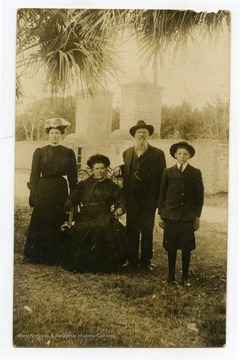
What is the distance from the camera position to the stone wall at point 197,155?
1.62m

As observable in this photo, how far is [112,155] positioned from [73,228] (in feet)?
1.12

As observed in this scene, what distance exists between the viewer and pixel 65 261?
5.32 ft

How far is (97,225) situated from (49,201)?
0.22m

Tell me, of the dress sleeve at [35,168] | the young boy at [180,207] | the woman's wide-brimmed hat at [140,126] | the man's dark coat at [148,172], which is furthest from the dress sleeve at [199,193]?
the dress sleeve at [35,168]

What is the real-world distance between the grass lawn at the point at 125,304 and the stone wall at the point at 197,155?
0.18 meters

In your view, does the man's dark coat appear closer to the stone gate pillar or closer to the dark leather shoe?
the stone gate pillar

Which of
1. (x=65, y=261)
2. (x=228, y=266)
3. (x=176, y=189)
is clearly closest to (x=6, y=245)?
(x=65, y=261)

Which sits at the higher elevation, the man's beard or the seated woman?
the man's beard

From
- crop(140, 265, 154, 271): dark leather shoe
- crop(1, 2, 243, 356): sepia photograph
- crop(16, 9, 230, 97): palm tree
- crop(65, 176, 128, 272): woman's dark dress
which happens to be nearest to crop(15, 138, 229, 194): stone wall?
crop(1, 2, 243, 356): sepia photograph

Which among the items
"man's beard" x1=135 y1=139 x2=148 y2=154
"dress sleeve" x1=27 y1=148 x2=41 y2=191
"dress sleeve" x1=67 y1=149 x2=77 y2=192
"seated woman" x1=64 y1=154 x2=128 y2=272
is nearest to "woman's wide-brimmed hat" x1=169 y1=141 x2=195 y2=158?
"man's beard" x1=135 y1=139 x2=148 y2=154

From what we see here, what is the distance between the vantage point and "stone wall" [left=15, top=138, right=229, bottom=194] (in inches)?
63.7

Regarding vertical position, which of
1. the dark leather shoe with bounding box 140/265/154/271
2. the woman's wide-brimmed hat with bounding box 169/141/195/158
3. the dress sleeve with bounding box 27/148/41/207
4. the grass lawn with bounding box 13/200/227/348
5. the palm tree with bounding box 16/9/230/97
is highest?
the palm tree with bounding box 16/9/230/97

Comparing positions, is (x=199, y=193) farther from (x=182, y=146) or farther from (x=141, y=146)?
(x=141, y=146)
